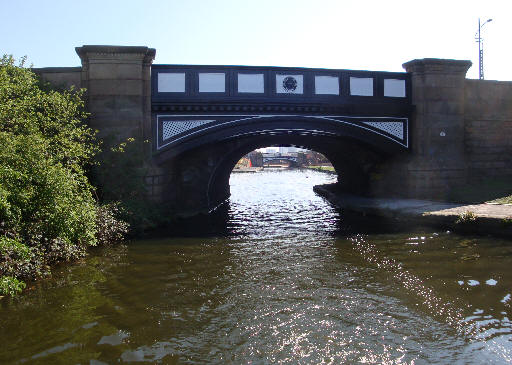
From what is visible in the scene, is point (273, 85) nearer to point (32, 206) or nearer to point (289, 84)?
point (289, 84)

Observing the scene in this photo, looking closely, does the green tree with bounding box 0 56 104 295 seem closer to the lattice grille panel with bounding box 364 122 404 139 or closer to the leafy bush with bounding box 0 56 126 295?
the leafy bush with bounding box 0 56 126 295

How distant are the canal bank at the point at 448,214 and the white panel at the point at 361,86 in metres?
4.21

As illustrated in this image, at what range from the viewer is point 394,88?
15.2 m

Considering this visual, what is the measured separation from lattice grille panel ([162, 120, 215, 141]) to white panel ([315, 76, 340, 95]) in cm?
455

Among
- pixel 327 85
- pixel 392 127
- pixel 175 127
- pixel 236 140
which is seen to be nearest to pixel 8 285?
pixel 175 127

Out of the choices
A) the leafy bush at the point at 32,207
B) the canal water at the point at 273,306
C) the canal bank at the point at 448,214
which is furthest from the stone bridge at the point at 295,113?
the canal water at the point at 273,306

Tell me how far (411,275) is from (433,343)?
107 inches

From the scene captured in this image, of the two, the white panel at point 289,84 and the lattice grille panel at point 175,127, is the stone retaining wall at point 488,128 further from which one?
the lattice grille panel at point 175,127

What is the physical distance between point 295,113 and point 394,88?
4095 mm

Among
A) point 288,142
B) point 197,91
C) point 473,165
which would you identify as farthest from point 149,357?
point 288,142

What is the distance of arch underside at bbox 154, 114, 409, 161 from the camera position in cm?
1342

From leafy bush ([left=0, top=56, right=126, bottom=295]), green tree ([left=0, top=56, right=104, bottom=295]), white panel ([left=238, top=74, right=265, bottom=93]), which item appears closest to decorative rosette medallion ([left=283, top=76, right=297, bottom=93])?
white panel ([left=238, top=74, right=265, bottom=93])

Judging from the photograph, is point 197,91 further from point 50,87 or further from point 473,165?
point 473,165

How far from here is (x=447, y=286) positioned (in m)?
6.77
